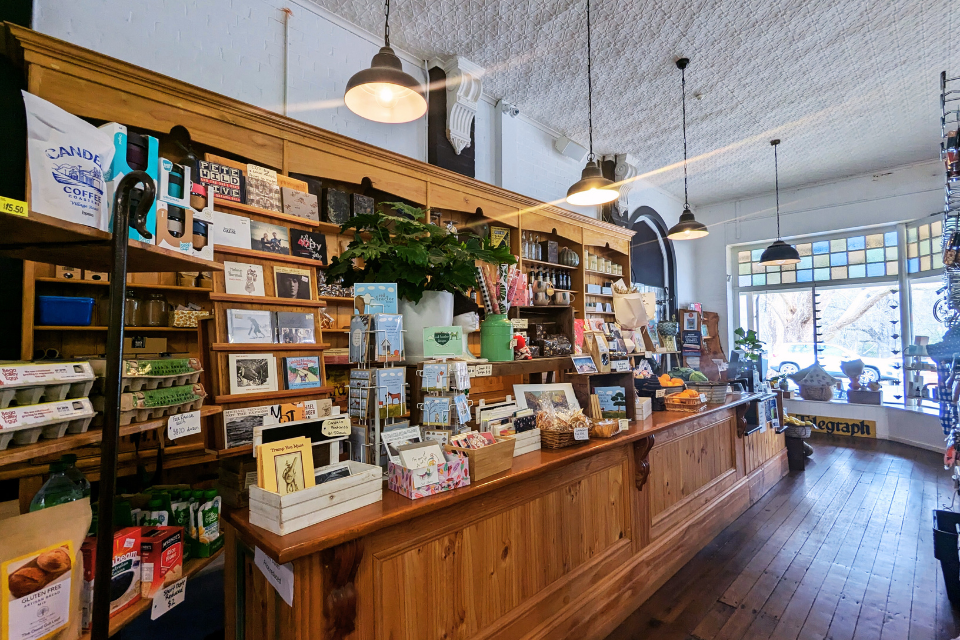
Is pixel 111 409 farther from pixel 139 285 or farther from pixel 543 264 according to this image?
pixel 543 264

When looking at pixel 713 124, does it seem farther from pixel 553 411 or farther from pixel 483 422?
pixel 483 422

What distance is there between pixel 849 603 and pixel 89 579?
3.47 meters

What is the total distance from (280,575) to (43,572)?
53 cm

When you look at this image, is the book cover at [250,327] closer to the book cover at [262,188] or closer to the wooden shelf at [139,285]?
the wooden shelf at [139,285]

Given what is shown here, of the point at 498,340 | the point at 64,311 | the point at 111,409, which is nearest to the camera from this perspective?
the point at 111,409

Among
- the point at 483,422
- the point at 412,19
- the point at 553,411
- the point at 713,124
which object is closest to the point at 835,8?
the point at 713,124

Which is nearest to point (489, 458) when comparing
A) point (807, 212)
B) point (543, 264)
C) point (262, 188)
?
point (262, 188)

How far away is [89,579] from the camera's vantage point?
110 centimetres

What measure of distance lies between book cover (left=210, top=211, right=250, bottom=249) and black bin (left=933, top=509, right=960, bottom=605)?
445 centimetres

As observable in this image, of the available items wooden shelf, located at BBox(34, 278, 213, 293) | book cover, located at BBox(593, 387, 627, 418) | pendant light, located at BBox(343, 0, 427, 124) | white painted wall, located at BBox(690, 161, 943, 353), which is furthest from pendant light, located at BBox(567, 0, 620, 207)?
white painted wall, located at BBox(690, 161, 943, 353)

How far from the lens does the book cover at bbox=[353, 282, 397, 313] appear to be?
171 cm

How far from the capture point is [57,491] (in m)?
1.22

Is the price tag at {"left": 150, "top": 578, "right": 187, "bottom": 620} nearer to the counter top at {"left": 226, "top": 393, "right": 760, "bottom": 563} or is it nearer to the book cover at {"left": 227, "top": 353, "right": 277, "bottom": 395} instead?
the counter top at {"left": 226, "top": 393, "right": 760, "bottom": 563}

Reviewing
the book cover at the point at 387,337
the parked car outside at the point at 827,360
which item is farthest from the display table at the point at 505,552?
the parked car outside at the point at 827,360
